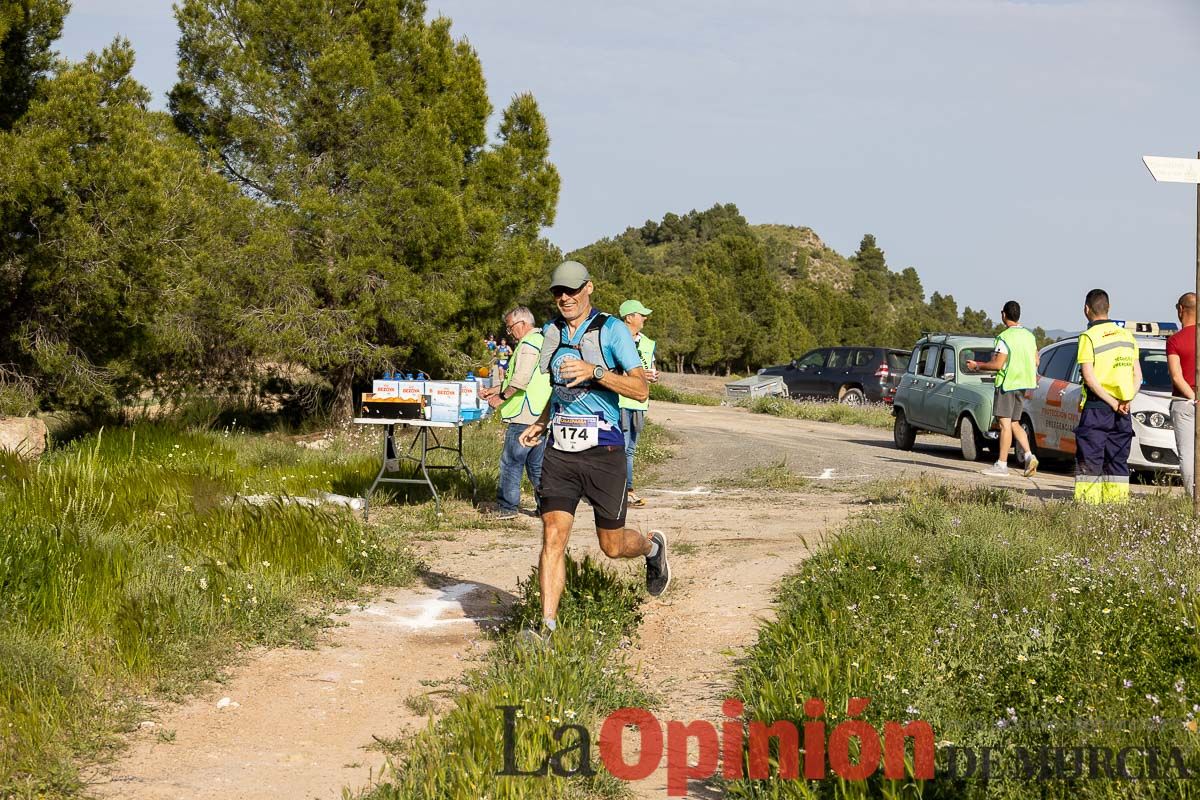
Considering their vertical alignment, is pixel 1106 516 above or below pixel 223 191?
below

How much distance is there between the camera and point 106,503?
32.3ft

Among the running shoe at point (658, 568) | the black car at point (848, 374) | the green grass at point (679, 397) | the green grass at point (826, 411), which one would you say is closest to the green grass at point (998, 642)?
the running shoe at point (658, 568)

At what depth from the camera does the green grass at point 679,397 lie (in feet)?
128

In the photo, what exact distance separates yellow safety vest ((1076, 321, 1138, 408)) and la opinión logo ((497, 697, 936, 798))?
6.39m

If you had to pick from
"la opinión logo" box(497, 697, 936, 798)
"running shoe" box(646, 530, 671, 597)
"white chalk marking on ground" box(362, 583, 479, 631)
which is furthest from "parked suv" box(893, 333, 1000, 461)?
"la opinión logo" box(497, 697, 936, 798)

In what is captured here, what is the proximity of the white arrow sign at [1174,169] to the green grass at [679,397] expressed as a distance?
96.5 ft

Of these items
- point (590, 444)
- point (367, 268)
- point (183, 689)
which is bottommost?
point (183, 689)

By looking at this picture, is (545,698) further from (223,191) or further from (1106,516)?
(223,191)

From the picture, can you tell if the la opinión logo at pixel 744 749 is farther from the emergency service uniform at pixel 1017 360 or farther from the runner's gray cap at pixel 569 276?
the emergency service uniform at pixel 1017 360

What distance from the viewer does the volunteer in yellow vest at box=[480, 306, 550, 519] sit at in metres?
10.3

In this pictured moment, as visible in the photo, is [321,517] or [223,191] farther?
[223,191]

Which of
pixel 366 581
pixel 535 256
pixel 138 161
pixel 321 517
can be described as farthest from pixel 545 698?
pixel 535 256

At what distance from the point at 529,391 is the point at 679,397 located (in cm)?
2948

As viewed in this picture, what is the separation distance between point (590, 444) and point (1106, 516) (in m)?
4.57
